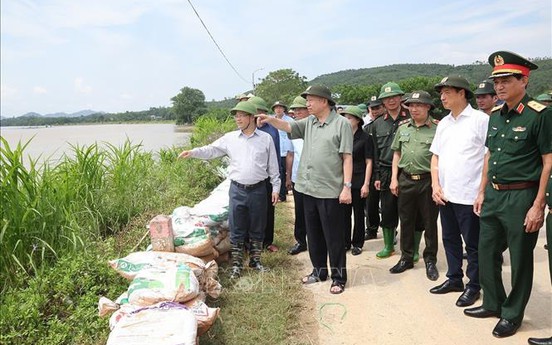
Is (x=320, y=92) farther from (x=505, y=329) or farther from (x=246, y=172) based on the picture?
(x=505, y=329)

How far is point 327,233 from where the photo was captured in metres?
3.54

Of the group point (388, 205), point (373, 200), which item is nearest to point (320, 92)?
point (388, 205)

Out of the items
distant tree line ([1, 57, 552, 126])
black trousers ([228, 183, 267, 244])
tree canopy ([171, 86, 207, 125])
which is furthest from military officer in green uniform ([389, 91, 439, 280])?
tree canopy ([171, 86, 207, 125])

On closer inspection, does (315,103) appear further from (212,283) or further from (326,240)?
(212,283)

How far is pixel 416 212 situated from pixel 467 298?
3.03ft

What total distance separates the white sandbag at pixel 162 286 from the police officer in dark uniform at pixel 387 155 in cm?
232

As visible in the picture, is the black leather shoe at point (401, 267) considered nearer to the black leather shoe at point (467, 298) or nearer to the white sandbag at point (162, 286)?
the black leather shoe at point (467, 298)

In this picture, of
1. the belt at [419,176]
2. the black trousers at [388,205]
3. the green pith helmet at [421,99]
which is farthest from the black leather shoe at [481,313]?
the green pith helmet at [421,99]

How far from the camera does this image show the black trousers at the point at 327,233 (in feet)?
11.4

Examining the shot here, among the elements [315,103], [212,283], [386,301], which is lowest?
[386,301]

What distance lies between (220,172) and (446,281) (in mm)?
4913

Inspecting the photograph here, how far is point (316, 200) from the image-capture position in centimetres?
355

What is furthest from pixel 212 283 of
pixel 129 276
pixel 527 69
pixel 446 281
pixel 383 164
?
pixel 527 69

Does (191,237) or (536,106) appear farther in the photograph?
(191,237)
